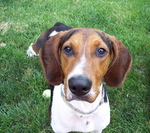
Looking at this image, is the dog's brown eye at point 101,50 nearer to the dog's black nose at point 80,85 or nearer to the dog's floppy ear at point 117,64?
the dog's floppy ear at point 117,64

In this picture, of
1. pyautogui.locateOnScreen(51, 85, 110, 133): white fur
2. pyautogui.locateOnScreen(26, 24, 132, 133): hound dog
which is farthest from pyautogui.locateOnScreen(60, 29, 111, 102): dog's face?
pyautogui.locateOnScreen(51, 85, 110, 133): white fur

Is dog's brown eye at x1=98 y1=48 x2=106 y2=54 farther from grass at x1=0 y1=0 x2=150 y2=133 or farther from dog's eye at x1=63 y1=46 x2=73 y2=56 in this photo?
grass at x1=0 y1=0 x2=150 y2=133

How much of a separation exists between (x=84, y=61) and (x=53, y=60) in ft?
2.19

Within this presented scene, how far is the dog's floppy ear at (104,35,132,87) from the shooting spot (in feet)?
8.76

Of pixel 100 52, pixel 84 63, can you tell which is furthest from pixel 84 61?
pixel 100 52

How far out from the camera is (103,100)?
2.89 metres

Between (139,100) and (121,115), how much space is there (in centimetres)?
51

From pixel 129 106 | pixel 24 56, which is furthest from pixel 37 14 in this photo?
pixel 129 106

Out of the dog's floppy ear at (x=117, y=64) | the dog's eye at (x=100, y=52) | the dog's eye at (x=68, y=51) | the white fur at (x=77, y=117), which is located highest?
the dog's eye at (x=68, y=51)

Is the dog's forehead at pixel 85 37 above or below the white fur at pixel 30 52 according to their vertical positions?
above

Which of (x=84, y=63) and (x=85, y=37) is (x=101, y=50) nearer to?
(x=85, y=37)

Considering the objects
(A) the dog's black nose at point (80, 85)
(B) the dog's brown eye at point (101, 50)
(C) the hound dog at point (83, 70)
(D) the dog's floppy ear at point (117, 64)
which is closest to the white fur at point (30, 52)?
(C) the hound dog at point (83, 70)

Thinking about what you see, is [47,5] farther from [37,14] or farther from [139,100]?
[139,100]

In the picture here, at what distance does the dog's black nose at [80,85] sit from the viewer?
1974 millimetres
